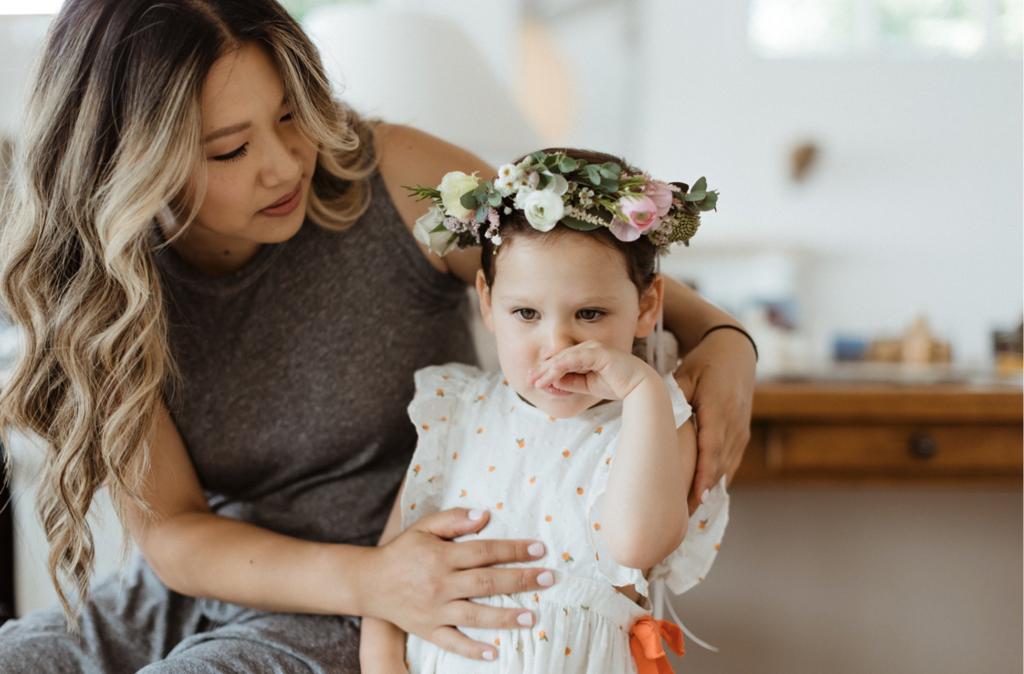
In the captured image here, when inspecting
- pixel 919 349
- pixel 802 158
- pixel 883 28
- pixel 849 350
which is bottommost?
pixel 849 350

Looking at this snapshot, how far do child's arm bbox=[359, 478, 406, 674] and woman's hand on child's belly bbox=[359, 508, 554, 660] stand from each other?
28mm

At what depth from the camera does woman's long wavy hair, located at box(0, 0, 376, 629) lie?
84cm

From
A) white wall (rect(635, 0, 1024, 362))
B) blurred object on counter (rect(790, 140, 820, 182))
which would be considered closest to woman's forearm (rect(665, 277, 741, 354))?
white wall (rect(635, 0, 1024, 362))

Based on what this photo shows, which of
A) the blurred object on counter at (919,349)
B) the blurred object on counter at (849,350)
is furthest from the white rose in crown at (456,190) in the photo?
the blurred object on counter at (849,350)

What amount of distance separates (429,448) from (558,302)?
11.4 inches

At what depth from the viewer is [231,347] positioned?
1.07 metres

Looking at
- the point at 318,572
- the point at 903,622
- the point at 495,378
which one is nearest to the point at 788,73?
the point at 903,622

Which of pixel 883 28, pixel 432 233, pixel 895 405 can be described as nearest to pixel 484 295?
pixel 432 233

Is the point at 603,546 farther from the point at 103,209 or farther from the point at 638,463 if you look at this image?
the point at 103,209

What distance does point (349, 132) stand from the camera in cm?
104

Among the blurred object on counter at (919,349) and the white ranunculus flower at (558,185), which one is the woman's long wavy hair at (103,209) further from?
the blurred object on counter at (919,349)

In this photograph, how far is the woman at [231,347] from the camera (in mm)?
859

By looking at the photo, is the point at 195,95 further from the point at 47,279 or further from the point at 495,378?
the point at 495,378

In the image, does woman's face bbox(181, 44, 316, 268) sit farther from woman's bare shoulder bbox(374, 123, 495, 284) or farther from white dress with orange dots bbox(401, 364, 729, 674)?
white dress with orange dots bbox(401, 364, 729, 674)
